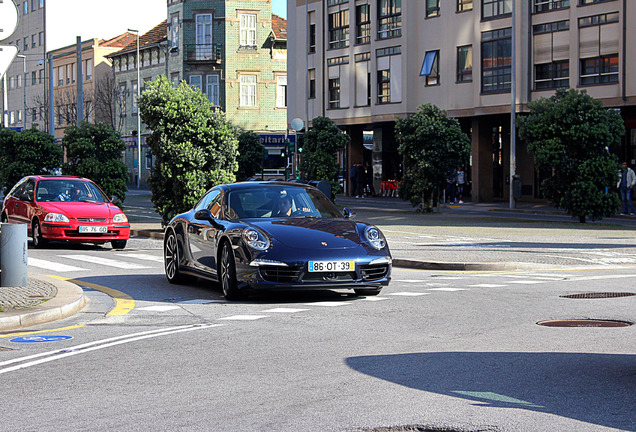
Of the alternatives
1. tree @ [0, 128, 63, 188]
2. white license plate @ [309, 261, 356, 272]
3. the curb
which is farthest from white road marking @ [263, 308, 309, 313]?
tree @ [0, 128, 63, 188]

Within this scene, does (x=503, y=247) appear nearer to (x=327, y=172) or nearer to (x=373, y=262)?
(x=373, y=262)

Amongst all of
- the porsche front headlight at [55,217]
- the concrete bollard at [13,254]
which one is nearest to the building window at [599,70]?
the porsche front headlight at [55,217]

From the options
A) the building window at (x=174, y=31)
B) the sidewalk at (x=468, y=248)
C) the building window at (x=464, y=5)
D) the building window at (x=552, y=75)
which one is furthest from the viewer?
the building window at (x=174, y=31)

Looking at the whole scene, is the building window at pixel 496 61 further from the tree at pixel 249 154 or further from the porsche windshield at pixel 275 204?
the porsche windshield at pixel 275 204

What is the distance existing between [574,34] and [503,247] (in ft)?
78.0

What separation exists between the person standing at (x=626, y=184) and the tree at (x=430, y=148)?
5639mm

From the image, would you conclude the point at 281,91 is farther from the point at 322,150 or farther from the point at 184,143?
the point at 184,143

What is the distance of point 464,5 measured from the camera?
46750 mm

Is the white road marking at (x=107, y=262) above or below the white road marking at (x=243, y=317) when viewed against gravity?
below

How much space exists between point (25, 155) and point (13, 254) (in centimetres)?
2667

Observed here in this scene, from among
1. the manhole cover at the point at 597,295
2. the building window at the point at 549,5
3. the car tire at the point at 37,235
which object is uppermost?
the building window at the point at 549,5

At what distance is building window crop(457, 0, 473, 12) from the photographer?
4642cm

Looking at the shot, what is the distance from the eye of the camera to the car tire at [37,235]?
65.6 ft

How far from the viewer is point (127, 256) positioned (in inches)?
736
